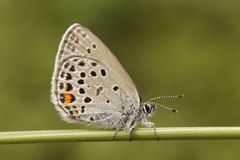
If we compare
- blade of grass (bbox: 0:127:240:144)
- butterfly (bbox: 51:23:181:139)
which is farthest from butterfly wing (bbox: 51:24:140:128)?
blade of grass (bbox: 0:127:240:144)

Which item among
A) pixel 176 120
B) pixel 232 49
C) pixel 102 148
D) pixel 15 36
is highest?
pixel 232 49

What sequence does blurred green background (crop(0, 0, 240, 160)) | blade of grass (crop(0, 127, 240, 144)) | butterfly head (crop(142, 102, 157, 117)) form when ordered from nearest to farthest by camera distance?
blade of grass (crop(0, 127, 240, 144)) < butterfly head (crop(142, 102, 157, 117)) < blurred green background (crop(0, 0, 240, 160))

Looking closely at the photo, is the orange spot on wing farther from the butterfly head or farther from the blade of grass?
the blade of grass

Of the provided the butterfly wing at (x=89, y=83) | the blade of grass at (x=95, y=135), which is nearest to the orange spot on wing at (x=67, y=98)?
the butterfly wing at (x=89, y=83)

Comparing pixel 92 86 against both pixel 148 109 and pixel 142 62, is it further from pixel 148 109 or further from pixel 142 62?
pixel 142 62

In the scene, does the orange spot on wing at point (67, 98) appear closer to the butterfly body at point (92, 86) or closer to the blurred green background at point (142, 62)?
the butterfly body at point (92, 86)

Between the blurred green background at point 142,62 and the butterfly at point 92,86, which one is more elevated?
the blurred green background at point 142,62

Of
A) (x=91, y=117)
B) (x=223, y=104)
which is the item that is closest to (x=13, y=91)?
(x=223, y=104)

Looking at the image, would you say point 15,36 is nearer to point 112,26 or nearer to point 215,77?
point 112,26
